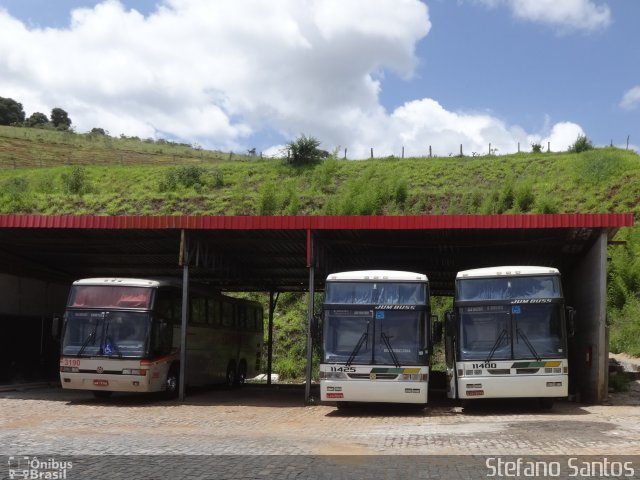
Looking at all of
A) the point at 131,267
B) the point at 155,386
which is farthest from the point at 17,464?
the point at 131,267

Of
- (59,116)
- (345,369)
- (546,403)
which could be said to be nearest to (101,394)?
(345,369)

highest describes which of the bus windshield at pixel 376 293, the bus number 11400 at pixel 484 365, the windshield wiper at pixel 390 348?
the bus windshield at pixel 376 293

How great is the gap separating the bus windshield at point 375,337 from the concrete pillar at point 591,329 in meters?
4.48

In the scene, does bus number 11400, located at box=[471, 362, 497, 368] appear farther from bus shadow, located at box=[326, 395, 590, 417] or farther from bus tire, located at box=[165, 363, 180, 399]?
bus tire, located at box=[165, 363, 180, 399]

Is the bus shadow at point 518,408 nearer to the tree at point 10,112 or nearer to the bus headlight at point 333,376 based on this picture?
the bus headlight at point 333,376

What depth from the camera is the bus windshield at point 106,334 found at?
17891 mm

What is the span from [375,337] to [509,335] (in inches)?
113

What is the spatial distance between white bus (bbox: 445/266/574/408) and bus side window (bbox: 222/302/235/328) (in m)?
9.56

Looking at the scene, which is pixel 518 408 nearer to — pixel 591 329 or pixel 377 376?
pixel 591 329

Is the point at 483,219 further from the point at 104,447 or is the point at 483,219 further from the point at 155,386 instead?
the point at 104,447

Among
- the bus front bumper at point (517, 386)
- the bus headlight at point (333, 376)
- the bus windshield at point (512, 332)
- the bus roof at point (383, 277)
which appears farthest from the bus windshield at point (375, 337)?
the bus front bumper at point (517, 386)

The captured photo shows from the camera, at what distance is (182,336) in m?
19.3

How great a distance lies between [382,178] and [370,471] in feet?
148

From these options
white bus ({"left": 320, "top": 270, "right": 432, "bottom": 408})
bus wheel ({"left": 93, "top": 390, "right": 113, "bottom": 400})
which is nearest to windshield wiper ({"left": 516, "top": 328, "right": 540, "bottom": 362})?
white bus ({"left": 320, "top": 270, "right": 432, "bottom": 408})
